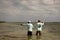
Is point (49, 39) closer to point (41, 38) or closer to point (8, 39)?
point (41, 38)

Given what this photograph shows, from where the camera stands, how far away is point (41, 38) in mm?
18578

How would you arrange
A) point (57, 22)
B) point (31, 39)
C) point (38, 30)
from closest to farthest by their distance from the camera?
point (31, 39), point (38, 30), point (57, 22)

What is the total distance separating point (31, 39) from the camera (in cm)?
1773

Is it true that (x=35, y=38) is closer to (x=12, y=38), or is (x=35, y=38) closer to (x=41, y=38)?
(x=41, y=38)

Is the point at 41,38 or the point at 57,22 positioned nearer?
the point at 41,38

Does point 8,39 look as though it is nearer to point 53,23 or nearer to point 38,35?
point 38,35

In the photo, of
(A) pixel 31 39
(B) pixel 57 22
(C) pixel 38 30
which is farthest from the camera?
(B) pixel 57 22

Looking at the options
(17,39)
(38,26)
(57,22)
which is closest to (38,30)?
(38,26)

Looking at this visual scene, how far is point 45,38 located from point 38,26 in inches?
40.4

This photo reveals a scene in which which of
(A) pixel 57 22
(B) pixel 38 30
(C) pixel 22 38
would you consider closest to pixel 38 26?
(B) pixel 38 30

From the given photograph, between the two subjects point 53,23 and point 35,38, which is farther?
point 53,23

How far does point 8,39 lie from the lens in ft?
59.2

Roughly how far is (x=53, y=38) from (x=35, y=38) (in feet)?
4.53

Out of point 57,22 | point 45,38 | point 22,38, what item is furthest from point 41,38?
point 57,22
